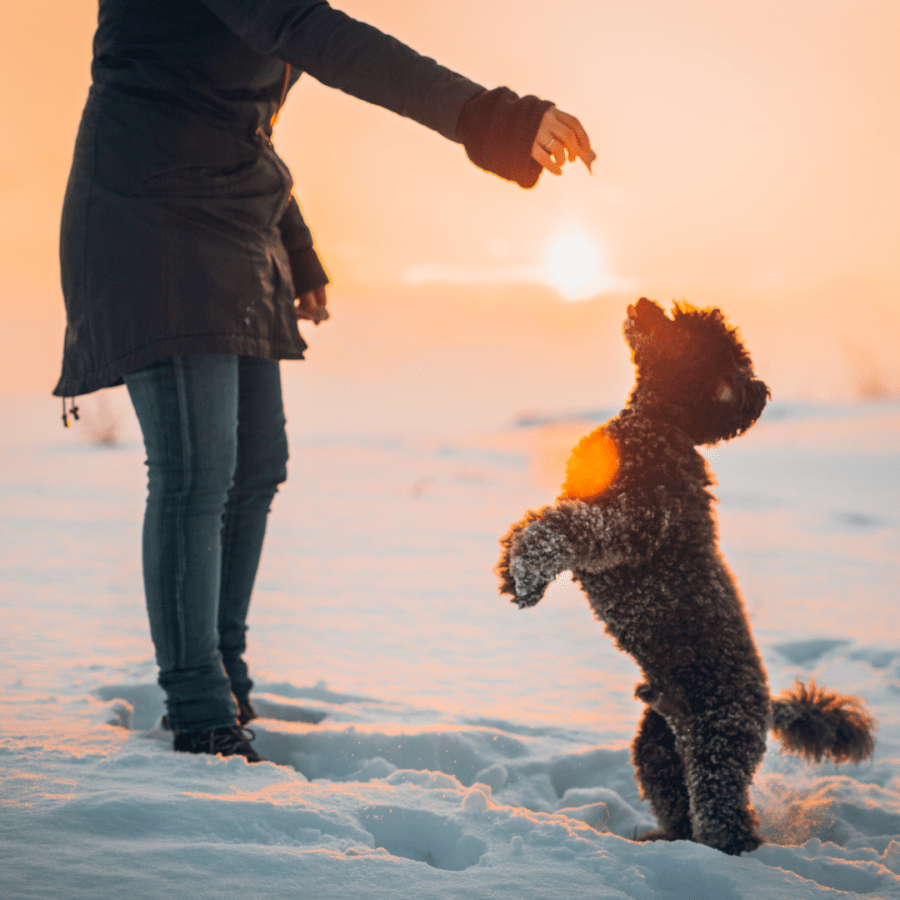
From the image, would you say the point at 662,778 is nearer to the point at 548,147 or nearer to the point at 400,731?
the point at 400,731

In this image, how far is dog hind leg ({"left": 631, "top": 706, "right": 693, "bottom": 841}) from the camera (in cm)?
184

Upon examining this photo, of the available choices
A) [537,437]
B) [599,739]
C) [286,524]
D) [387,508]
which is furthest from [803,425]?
[599,739]

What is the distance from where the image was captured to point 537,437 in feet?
40.3

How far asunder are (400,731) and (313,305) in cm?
136

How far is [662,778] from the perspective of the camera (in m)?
1.87

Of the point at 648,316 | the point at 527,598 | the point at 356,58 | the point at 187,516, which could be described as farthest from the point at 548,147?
the point at 187,516

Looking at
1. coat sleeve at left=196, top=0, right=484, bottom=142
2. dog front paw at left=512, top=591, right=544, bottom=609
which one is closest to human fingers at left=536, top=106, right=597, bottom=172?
coat sleeve at left=196, top=0, right=484, bottom=142

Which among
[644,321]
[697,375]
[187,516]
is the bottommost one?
[187,516]

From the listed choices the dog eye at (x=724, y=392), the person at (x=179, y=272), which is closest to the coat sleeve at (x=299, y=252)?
the person at (x=179, y=272)

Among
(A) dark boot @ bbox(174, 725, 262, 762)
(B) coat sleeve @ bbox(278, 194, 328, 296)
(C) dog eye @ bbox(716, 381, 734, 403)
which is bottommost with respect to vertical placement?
(A) dark boot @ bbox(174, 725, 262, 762)

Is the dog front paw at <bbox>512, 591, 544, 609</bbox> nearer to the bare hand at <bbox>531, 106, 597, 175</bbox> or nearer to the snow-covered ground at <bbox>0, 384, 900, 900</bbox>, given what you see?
the snow-covered ground at <bbox>0, 384, 900, 900</bbox>

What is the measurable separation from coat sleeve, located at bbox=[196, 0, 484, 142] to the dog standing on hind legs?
0.73 metres

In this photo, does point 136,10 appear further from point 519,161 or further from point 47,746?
point 47,746

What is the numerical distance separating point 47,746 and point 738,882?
5.00 ft
